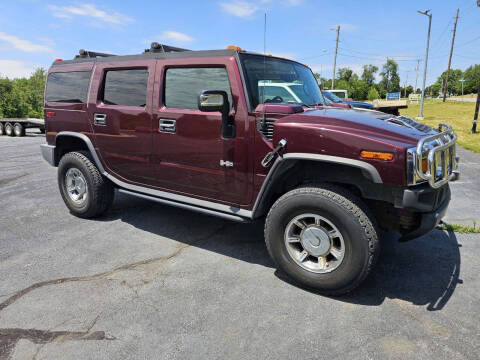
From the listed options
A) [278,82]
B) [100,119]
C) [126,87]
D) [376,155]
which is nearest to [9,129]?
[100,119]

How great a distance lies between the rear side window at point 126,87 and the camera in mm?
3873

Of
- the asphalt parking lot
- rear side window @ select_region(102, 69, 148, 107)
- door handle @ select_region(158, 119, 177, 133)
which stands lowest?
the asphalt parking lot

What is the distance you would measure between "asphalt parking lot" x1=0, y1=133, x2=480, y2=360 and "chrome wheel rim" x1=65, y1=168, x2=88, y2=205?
47cm

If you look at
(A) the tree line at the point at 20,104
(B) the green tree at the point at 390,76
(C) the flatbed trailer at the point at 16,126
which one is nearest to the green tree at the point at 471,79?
(B) the green tree at the point at 390,76

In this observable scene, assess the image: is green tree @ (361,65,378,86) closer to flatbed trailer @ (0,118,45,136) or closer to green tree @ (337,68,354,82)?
green tree @ (337,68,354,82)

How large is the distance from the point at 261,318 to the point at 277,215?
83 cm

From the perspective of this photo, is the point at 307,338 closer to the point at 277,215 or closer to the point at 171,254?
the point at 277,215

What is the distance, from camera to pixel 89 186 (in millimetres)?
4473

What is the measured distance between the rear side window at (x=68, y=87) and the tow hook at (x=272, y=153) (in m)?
2.66

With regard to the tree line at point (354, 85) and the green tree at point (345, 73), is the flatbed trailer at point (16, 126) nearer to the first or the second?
the tree line at point (354, 85)

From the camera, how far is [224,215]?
3406 millimetres

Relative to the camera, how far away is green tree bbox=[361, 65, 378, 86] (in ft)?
375

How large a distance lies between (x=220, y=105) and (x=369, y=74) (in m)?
124

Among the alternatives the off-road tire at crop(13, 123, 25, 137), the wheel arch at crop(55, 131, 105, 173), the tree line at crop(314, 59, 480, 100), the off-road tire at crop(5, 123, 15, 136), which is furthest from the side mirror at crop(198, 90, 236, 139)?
the tree line at crop(314, 59, 480, 100)
